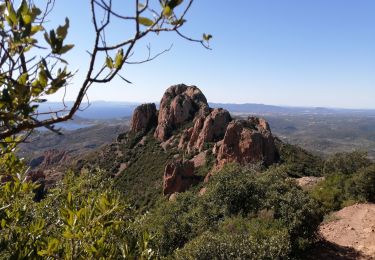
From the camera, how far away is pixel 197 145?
63.1m

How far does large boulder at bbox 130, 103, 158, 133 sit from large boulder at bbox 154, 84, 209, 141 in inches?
127

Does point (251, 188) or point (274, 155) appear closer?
point (251, 188)

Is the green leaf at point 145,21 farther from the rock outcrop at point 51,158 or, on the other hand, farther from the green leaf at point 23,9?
the rock outcrop at point 51,158

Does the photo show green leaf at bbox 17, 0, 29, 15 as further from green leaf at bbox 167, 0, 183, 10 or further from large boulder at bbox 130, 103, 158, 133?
large boulder at bbox 130, 103, 158, 133

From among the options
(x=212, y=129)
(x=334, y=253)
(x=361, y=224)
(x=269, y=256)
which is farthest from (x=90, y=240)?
(x=212, y=129)

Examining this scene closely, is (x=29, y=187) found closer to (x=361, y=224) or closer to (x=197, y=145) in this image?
(x=361, y=224)

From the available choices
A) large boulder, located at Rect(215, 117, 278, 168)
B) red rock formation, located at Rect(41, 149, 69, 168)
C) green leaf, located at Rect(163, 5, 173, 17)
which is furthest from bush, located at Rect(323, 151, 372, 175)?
red rock formation, located at Rect(41, 149, 69, 168)

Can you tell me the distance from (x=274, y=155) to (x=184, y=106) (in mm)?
27259

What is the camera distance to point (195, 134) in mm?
64688

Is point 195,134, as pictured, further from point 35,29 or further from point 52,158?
point 35,29

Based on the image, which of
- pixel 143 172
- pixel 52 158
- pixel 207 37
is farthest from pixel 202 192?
pixel 52 158

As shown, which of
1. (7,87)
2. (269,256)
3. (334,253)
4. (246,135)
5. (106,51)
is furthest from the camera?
(246,135)

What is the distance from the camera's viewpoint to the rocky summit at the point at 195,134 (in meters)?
50.3

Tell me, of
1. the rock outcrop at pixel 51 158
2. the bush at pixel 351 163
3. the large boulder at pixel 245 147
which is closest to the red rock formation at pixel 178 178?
the large boulder at pixel 245 147
